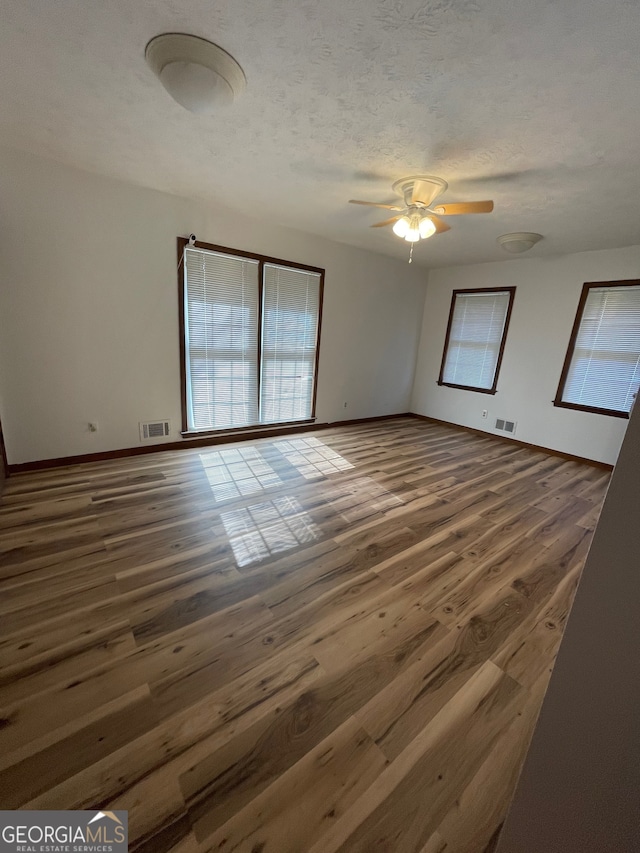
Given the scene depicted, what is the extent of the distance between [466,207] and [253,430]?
3.18 metres

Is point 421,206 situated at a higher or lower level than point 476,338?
higher

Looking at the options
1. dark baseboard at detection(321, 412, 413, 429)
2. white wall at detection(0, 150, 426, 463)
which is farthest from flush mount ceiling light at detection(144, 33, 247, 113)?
dark baseboard at detection(321, 412, 413, 429)

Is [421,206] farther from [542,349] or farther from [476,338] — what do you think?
[476,338]

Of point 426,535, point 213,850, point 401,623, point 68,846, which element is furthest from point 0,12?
point 426,535

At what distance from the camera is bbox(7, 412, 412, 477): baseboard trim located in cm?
308

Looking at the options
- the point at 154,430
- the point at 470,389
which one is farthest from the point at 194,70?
the point at 470,389

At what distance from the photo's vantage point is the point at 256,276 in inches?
154

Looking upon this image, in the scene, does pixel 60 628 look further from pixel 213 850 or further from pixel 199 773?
pixel 213 850

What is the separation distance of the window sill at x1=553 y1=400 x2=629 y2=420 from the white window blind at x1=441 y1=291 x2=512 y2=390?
3.10 feet

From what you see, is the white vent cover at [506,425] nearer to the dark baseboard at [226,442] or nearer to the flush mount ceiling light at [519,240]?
the dark baseboard at [226,442]

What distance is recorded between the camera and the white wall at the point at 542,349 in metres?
4.09

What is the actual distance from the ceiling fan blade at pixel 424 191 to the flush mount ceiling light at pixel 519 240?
4.95 feet

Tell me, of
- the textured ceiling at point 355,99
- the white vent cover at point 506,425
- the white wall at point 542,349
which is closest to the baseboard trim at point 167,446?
the white vent cover at point 506,425

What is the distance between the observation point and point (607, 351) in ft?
13.3
